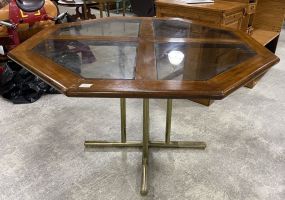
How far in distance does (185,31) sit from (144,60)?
648mm

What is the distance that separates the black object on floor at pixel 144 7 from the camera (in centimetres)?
387

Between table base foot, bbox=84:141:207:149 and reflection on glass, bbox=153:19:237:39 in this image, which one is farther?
table base foot, bbox=84:141:207:149

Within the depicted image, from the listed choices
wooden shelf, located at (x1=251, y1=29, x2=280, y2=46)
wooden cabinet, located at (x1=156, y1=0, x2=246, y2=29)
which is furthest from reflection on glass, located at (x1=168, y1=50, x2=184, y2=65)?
wooden shelf, located at (x1=251, y1=29, x2=280, y2=46)

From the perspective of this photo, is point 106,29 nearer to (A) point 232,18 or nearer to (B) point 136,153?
(B) point 136,153

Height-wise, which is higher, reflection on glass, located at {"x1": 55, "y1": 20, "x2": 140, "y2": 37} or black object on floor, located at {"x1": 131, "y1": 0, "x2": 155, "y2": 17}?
reflection on glass, located at {"x1": 55, "y1": 20, "x2": 140, "y2": 37}

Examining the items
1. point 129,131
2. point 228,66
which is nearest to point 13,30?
point 129,131

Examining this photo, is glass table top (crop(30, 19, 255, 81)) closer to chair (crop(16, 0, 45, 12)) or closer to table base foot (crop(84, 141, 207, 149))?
table base foot (crop(84, 141, 207, 149))

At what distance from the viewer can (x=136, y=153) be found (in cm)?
199

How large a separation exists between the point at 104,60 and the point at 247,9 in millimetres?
2066

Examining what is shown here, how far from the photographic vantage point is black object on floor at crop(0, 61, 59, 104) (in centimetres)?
263

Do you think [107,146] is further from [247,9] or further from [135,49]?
[247,9]

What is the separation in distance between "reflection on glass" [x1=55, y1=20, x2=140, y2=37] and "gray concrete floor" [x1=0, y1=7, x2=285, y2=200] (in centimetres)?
85

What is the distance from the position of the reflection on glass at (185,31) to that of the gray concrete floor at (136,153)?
0.85 meters

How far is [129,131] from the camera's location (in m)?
2.24
